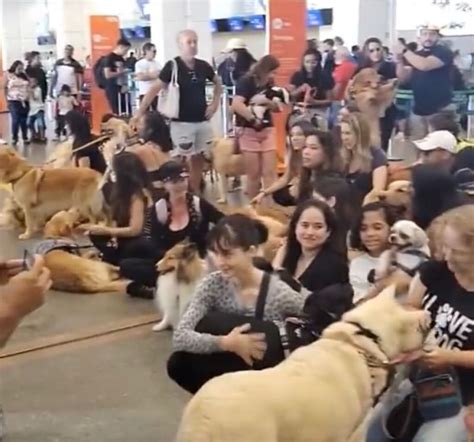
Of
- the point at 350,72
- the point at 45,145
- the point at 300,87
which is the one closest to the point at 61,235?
the point at 300,87

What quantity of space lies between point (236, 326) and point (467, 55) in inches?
630

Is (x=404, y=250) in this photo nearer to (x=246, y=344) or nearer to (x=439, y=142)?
(x=246, y=344)

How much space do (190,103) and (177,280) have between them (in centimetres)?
318

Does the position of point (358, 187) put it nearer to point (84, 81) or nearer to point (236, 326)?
point (236, 326)

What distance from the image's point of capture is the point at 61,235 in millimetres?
7285

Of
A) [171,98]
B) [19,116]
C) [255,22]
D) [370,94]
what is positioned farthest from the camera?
[255,22]

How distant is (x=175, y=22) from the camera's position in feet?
51.0

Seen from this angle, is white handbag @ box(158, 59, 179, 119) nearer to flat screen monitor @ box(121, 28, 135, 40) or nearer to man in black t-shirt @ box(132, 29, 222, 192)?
man in black t-shirt @ box(132, 29, 222, 192)

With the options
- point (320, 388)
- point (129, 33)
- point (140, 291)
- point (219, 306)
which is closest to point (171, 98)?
point (140, 291)

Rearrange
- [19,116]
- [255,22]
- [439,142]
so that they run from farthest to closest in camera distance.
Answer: [255,22] → [19,116] → [439,142]

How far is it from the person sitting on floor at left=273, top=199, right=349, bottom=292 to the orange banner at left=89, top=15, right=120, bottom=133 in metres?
12.6

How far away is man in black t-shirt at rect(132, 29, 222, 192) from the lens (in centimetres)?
773

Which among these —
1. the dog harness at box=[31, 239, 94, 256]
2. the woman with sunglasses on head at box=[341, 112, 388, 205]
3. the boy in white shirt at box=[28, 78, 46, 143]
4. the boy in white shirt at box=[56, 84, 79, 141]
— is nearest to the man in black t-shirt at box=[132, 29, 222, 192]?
the dog harness at box=[31, 239, 94, 256]

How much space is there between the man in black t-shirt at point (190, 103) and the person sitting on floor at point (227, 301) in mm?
4445
